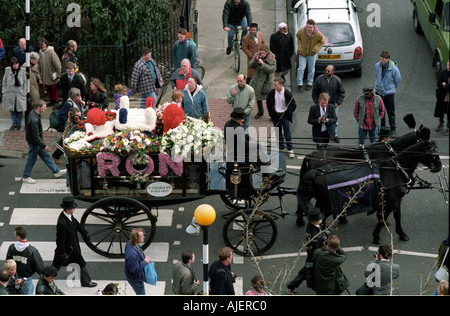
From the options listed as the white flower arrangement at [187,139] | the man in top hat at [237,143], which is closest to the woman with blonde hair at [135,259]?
the white flower arrangement at [187,139]

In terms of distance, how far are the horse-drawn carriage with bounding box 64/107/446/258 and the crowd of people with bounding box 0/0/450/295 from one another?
2.48ft

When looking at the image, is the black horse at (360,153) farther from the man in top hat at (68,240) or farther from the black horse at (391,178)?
the man in top hat at (68,240)

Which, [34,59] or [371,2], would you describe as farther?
[371,2]

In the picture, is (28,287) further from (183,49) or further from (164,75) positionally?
(164,75)

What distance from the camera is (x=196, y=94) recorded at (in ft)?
50.7

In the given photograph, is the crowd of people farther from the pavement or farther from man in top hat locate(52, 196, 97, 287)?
the pavement

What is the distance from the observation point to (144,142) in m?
12.1

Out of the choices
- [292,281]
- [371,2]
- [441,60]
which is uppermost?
[371,2]

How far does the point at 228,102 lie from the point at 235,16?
14.4 feet

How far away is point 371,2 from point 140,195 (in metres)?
12.1

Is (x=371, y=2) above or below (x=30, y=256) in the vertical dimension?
above

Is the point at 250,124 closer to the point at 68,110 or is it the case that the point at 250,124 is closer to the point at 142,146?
the point at 68,110

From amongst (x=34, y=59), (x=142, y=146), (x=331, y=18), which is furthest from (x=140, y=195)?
(x=331, y=18)

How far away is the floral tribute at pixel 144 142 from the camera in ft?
39.8
